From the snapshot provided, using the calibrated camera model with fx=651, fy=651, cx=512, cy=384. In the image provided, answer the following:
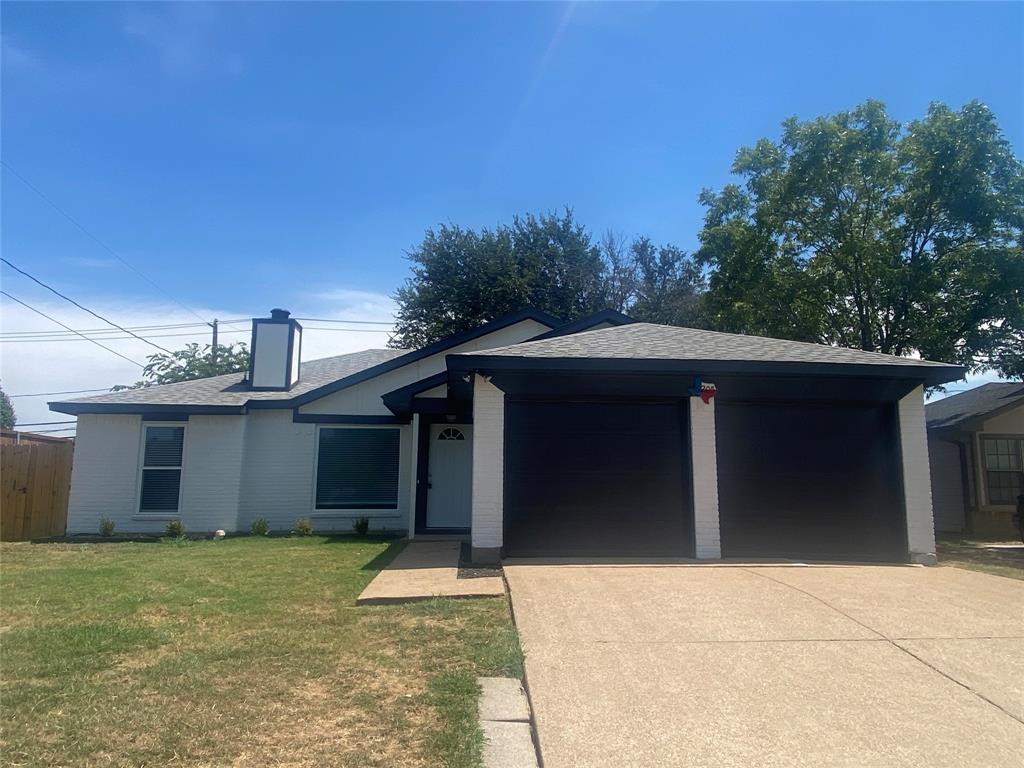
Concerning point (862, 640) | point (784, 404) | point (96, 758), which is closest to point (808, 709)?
point (862, 640)

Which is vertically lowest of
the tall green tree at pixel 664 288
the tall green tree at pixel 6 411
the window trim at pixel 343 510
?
the window trim at pixel 343 510

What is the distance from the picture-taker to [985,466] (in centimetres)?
1564

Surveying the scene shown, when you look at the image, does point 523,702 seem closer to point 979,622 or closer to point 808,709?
point 808,709

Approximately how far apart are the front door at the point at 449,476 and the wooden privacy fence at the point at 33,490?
25.8 feet

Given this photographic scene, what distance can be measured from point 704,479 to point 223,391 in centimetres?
1055

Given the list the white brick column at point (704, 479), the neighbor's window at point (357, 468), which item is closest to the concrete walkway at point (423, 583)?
the white brick column at point (704, 479)

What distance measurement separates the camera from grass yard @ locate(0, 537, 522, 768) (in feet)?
11.1

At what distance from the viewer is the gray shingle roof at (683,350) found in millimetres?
8812

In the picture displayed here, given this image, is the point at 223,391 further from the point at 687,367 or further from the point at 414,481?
the point at 687,367

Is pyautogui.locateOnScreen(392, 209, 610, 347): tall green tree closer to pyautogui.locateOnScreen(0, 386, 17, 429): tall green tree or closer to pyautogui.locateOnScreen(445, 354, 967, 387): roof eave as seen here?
pyautogui.locateOnScreen(445, 354, 967, 387): roof eave

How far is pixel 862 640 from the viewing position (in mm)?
5043

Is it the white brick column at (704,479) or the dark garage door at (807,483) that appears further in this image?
the dark garage door at (807,483)

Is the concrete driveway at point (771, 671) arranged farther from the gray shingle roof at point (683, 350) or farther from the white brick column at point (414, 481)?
the white brick column at point (414, 481)

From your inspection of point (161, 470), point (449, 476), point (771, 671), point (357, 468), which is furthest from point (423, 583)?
point (161, 470)
